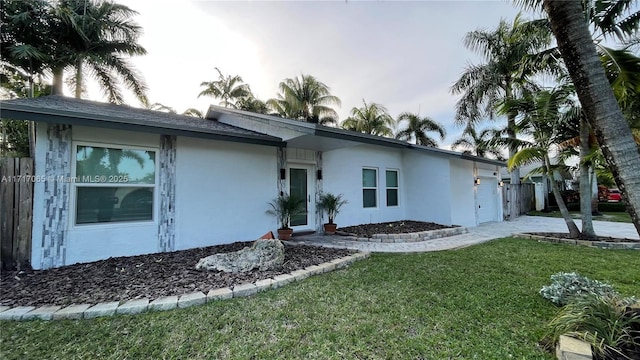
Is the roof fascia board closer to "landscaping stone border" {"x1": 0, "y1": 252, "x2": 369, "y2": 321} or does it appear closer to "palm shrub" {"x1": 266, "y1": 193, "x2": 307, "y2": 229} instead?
"palm shrub" {"x1": 266, "y1": 193, "x2": 307, "y2": 229}

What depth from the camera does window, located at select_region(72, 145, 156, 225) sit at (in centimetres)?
521

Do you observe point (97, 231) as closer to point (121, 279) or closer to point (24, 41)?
point (121, 279)

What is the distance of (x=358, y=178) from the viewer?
985 centimetres

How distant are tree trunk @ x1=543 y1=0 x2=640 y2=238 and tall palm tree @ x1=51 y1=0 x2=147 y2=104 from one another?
595 inches

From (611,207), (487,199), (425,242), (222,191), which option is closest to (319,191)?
(222,191)

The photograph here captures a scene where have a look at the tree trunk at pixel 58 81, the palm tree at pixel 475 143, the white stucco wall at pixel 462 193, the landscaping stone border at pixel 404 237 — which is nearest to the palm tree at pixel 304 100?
the palm tree at pixel 475 143

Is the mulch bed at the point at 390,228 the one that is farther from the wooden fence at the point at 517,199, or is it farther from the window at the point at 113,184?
the wooden fence at the point at 517,199

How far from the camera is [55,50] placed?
11.7m

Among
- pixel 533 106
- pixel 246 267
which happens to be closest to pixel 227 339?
pixel 246 267

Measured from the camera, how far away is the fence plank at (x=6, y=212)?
461 cm

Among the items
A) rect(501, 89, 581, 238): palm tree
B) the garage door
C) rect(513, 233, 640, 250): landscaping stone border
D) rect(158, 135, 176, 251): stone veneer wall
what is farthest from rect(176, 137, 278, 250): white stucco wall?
the garage door

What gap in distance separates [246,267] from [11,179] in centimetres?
445

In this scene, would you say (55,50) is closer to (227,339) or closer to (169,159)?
(169,159)

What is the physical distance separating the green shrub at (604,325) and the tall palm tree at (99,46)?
15.8m
